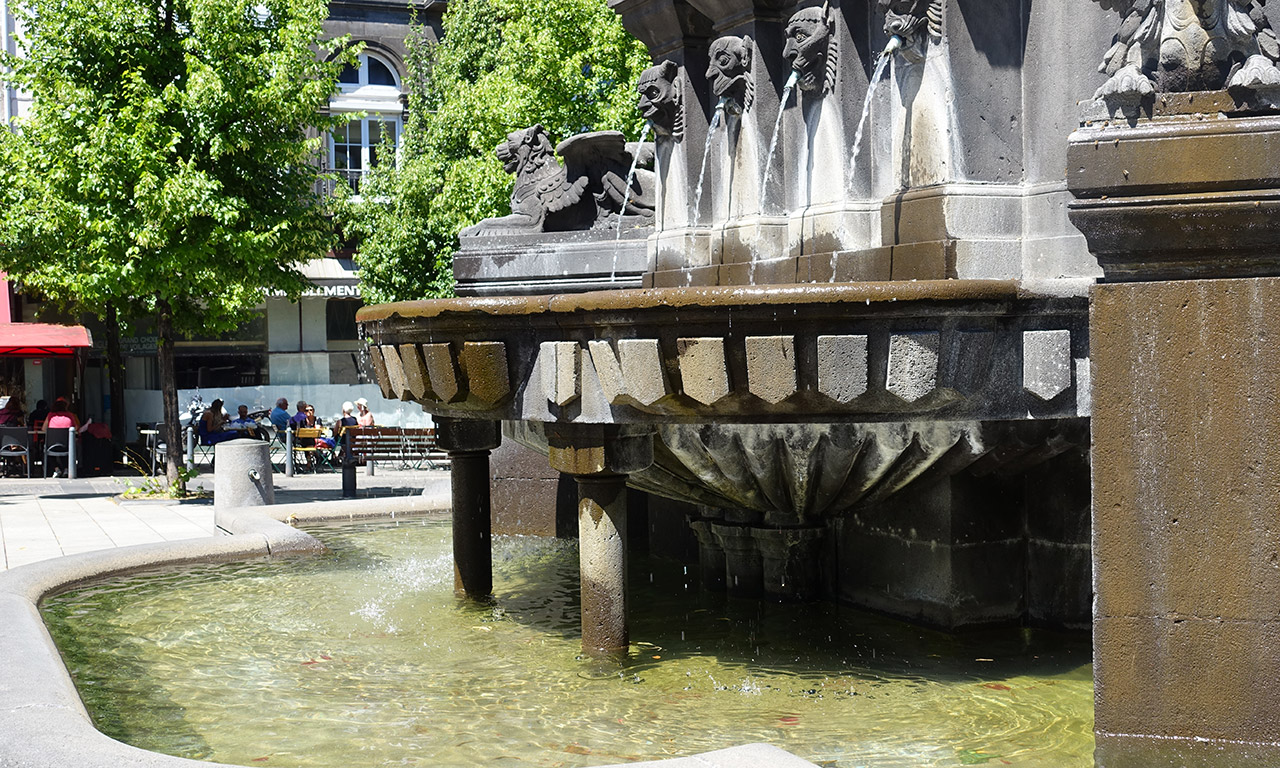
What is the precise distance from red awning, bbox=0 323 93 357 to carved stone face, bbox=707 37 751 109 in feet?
68.6

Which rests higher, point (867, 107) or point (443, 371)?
point (867, 107)

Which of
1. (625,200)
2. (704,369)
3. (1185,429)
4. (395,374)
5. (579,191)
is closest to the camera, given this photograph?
(1185,429)

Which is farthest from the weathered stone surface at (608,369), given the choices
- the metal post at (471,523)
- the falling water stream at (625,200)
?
the falling water stream at (625,200)

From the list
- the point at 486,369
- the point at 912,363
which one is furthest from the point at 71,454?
the point at 912,363

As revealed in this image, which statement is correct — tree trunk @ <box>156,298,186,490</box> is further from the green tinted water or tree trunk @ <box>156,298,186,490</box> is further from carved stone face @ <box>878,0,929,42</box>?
carved stone face @ <box>878,0,929,42</box>

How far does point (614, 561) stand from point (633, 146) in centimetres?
558

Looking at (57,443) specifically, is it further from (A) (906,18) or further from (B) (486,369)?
(A) (906,18)

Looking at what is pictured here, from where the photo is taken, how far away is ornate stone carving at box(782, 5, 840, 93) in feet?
22.5

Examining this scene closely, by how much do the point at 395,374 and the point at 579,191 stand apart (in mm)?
3740

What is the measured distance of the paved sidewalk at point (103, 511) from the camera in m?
13.5

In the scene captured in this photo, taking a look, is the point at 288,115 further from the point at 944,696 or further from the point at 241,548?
the point at 944,696

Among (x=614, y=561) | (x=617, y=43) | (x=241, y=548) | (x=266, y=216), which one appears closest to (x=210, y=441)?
(x=266, y=216)

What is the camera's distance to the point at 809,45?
6.91 m

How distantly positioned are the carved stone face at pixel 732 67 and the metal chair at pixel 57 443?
18796mm
